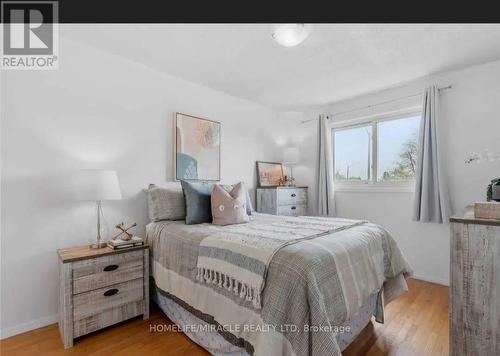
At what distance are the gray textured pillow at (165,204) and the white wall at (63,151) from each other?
0.25 meters

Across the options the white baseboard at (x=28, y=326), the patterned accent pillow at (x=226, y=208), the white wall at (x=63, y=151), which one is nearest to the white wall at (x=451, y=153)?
the patterned accent pillow at (x=226, y=208)

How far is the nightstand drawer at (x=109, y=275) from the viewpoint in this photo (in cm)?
173

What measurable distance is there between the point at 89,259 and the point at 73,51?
5.85 ft

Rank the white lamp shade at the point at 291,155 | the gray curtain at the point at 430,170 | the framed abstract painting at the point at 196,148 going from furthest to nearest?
the white lamp shade at the point at 291,155, the framed abstract painting at the point at 196,148, the gray curtain at the point at 430,170

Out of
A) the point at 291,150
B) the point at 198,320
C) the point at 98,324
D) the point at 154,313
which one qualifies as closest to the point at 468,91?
the point at 291,150

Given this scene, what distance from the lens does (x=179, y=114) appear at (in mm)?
2805

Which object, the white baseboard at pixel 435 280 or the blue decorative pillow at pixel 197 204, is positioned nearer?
the blue decorative pillow at pixel 197 204

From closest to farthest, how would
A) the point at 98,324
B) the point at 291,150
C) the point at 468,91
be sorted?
the point at 98,324
the point at 468,91
the point at 291,150

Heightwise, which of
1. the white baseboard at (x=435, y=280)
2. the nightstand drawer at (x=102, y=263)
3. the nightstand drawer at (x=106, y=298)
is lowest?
the white baseboard at (x=435, y=280)

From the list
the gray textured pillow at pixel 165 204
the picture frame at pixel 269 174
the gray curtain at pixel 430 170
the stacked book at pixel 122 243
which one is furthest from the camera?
the picture frame at pixel 269 174

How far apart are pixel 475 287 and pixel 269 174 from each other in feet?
9.46

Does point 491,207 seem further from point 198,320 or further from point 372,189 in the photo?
point 372,189

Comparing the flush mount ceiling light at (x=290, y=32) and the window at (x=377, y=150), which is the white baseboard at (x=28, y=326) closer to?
the flush mount ceiling light at (x=290, y=32)

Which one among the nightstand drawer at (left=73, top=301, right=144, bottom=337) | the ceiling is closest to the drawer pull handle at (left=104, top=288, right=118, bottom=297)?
the nightstand drawer at (left=73, top=301, right=144, bottom=337)
